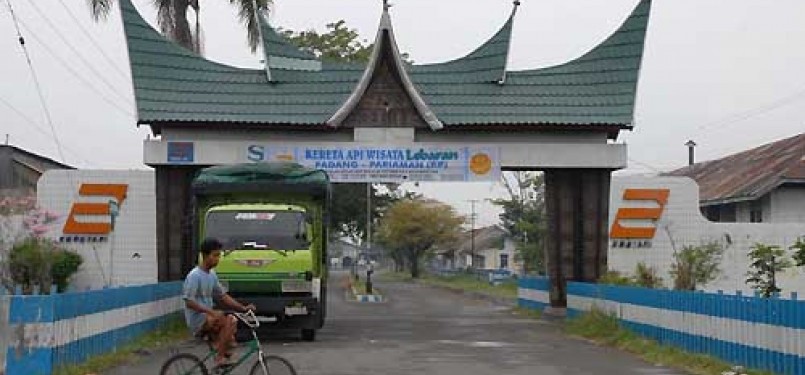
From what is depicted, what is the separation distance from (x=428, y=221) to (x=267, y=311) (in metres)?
68.4

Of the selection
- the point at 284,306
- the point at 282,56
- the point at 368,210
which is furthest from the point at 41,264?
the point at 368,210

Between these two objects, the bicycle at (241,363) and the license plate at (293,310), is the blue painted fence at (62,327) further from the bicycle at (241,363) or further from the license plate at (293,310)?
the license plate at (293,310)

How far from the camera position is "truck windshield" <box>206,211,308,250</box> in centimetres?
2234

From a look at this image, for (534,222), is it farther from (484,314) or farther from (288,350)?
(288,350)

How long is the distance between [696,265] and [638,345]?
8.29 m

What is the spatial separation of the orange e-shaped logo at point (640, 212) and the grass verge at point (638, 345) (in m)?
4.43

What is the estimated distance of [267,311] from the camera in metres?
22.1

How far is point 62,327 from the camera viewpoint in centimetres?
1533

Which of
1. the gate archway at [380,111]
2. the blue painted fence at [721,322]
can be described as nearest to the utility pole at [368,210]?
the gate archway at [380,111]

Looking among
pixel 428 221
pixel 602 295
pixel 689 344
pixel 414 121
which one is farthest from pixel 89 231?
pixel 428 221

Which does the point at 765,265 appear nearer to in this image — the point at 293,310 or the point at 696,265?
the point at 696,265

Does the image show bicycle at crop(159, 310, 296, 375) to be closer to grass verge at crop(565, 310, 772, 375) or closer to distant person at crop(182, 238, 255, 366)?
distant person at crop(182, 238, 255, 366)

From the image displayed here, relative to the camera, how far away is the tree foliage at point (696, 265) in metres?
27.4

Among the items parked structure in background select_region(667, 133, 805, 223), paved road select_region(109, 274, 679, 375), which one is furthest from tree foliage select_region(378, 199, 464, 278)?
paved road select_region(109, 274, 679, 375)
